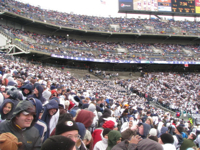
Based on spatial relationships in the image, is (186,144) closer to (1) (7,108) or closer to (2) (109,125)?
(2) (109,125)

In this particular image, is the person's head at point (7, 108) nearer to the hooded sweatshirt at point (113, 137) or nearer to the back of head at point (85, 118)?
the back of head at point (85, 118)

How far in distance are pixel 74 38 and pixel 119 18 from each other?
435 inches

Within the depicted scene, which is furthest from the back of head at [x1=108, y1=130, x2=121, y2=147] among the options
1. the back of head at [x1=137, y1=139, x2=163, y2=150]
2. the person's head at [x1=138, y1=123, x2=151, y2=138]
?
the person's head at [x1=138, y1=123, x2=151, y2=138]

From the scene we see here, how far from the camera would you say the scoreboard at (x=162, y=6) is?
119 feet

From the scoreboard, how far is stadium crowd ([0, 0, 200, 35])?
2414 mm

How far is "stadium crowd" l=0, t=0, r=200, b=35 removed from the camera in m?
28.3

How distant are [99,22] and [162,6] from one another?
13.0 meters

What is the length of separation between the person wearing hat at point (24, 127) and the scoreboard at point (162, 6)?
36.3 meters

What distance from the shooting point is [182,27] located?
38625 millimetres

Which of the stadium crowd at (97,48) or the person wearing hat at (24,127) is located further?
the stadium crowd at (97,48)

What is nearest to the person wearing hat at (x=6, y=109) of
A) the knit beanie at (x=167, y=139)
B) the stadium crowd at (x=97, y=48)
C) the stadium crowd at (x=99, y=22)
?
the knit beanie at (x=167, y=139)

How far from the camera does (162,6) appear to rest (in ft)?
125

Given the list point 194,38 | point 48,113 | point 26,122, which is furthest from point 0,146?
point 194,38

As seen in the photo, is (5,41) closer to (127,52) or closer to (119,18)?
(127,52)
